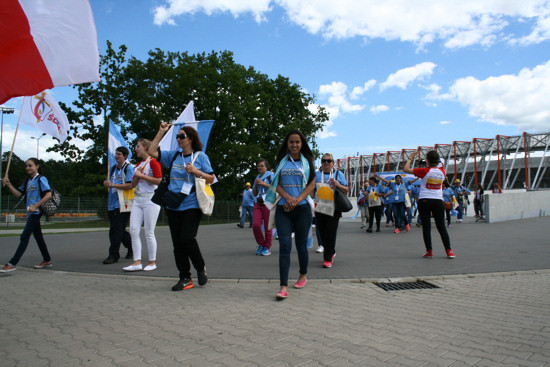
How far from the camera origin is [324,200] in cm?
637

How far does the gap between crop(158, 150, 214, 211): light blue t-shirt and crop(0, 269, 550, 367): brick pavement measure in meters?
1.11

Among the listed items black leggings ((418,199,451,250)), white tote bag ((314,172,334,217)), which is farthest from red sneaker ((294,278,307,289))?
black leggings ((418,199,451,250))

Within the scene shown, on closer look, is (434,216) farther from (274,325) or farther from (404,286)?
(274,325)

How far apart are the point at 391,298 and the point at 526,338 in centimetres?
151

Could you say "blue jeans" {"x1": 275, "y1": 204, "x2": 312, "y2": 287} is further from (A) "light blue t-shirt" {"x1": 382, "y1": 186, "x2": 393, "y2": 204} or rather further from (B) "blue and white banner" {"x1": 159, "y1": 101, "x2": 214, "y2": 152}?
(A) "light blue t-shirt" {"x1": 382, "y1": 186, "x2": 393, "y2": 204}

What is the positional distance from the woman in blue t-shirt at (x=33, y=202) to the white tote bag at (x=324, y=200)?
4534mm

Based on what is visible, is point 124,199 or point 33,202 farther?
point 124,199

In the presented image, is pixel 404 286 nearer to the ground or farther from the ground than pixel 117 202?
nearer to the ground

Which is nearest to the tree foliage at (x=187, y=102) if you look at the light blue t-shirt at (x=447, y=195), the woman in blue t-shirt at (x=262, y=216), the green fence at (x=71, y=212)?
the green fence at (x=71, y=212)

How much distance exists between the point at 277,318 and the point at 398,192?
10406 millimetres

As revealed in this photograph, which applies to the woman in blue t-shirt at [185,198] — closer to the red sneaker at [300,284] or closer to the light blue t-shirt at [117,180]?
the red sneaker at [300,284]

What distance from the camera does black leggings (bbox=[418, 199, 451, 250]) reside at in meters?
7.41

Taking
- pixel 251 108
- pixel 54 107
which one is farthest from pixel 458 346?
pixel 251 108

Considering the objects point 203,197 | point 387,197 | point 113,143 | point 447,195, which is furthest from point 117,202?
point 447,195
